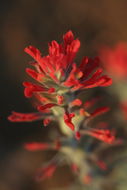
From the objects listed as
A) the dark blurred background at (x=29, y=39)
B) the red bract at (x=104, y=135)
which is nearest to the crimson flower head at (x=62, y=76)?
the red bract at (x=104, y=135)

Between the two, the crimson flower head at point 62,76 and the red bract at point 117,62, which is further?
the red bract at point 117,62

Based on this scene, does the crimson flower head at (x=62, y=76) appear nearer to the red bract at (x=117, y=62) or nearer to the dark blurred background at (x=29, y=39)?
the red bract at (x=117, y=62)

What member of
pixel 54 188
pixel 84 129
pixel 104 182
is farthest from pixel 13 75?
pixel 84 129

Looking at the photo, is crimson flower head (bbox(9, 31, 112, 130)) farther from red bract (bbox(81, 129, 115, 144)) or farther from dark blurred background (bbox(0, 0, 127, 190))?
dark blurred background (bbox(0, 0, 127, 190))

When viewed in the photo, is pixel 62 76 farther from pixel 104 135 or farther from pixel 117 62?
pixel 117 62

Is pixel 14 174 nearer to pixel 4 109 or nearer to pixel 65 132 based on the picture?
pixel 4 109

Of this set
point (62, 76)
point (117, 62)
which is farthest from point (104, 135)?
point (117, 62)
